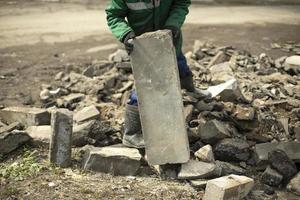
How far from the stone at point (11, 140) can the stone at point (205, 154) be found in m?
1.72

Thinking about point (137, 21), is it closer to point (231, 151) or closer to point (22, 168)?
point (231, 151)

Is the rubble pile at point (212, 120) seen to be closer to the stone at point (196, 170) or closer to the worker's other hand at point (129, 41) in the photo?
the stone at point (196, 170)

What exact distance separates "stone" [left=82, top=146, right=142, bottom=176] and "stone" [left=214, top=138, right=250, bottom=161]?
845 mm

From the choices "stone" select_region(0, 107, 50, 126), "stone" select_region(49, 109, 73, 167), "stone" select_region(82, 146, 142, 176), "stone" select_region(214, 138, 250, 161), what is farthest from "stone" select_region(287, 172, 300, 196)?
"stone" select_region(0, 107, 50, 126)

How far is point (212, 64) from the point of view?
701cm

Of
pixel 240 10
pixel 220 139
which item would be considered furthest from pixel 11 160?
pixel 240 10

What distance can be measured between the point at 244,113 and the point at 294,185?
3.71 feet

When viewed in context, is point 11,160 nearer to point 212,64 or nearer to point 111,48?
point 212,64

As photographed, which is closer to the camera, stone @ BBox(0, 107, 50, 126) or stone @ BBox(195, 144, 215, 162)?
stone @ BBox(195, 144, 215, 162)

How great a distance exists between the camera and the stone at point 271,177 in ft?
14.3

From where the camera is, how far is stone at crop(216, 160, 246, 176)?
4.41m

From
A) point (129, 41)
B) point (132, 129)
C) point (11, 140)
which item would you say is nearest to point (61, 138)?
point (11, 140)

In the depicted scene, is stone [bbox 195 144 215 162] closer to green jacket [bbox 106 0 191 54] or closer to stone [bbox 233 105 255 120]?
stone [bbox 233 105 255 120]

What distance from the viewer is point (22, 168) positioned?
14.1ft
